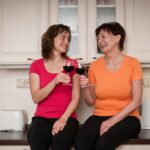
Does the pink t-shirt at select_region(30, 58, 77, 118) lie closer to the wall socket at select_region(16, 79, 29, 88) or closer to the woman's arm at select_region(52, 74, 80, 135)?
the woman's arm at select_region(52, 74, 80, 135)

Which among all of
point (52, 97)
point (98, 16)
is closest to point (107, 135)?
point (52, 97)

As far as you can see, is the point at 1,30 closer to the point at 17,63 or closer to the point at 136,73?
the point at 17,63

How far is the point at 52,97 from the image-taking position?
208 cm

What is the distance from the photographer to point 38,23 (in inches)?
92.2

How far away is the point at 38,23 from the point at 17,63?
1.16 feet

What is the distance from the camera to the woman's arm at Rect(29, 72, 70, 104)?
192 centimetres

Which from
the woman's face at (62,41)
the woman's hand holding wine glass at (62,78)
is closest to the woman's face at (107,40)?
the woman's face at (62,41)

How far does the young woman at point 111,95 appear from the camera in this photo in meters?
1.87

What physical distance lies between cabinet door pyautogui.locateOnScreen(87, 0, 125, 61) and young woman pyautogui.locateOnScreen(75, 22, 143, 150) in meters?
0.13

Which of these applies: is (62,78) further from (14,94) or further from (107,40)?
(14,94)

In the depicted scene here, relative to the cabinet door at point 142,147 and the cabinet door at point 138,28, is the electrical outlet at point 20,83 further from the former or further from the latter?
the cabinet door at point 142,147

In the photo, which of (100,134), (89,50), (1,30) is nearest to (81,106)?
(89,50)

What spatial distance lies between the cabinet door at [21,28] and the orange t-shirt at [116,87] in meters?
0.59

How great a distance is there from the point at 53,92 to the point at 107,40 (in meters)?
0.53
